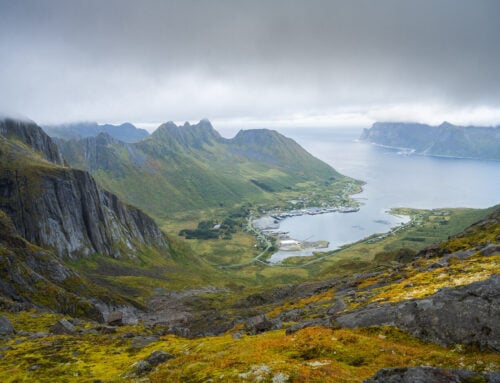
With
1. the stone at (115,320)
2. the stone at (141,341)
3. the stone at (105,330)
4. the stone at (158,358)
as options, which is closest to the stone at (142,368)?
the stone at (158,358)

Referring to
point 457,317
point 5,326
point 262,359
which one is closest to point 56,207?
point 5,326

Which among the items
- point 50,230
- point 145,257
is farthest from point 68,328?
point 145,257

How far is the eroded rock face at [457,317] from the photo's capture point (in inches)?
1049

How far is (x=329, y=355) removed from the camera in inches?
1160

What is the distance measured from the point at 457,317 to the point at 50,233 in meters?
159

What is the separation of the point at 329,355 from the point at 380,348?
4591mm

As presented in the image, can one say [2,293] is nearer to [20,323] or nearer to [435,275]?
[20,323]

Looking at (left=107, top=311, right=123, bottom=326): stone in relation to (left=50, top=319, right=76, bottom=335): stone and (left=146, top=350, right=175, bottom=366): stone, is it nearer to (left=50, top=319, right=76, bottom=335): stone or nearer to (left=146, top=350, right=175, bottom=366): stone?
(left=50, top=319, right=76, bottom=335): stone

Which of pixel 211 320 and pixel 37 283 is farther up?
pixel 37 283

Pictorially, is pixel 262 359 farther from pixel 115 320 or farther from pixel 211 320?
pixel 115 320

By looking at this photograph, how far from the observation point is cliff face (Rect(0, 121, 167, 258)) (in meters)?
142

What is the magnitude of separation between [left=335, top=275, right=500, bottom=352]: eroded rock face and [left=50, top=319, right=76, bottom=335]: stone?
59.8 meters

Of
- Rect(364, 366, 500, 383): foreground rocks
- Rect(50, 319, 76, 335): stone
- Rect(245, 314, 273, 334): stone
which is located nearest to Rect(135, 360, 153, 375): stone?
Rect(245, 314, 273, 334): stone

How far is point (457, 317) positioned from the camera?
1135 inches
